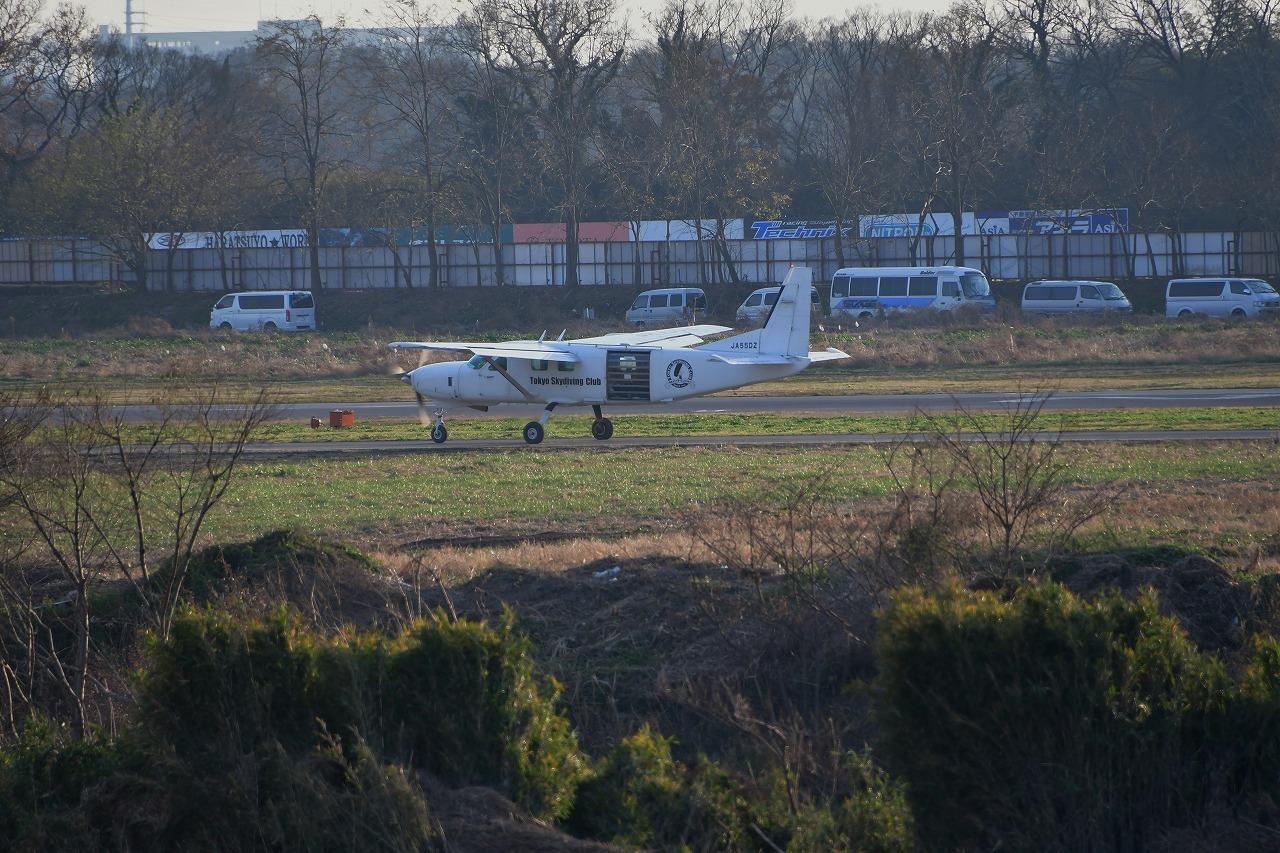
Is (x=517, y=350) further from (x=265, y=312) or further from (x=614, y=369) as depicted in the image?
(x=265, y=312)

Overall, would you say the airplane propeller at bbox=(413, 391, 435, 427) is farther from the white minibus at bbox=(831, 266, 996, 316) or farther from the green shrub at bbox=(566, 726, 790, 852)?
the white minibus at bbox=(831, 266, 996, 316)

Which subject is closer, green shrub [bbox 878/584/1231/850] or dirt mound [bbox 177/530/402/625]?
green shrub [bbox 878/584/1231/850]

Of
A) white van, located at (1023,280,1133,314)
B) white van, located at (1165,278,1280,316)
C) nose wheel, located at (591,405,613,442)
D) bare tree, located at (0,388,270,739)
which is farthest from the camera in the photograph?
white van, located at (1023,280,1133,314)

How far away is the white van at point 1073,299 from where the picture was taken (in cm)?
5456

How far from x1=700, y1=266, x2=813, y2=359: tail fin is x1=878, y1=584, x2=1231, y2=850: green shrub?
2204 centimetres

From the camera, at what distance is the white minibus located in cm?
5550

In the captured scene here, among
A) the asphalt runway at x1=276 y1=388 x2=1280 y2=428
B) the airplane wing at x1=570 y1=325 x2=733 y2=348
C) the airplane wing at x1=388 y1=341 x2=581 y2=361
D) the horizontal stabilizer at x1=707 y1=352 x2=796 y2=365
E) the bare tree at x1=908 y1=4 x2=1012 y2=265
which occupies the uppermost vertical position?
the bare tree at x1=908 y1=4 x2=1012 y2=265

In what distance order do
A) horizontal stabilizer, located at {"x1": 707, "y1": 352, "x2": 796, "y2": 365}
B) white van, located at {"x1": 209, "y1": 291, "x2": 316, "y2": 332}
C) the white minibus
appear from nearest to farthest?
horizontal stabilizer, located at {"x1": 707, "y1": 352, "x2": 796, "y2": 365} < the white minibus < white van, located at {"x1": 209, "y1": 291, "x2": 316, "y2": 332}

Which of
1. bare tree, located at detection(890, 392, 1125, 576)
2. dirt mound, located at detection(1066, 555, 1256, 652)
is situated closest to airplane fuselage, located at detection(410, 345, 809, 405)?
bare tree, located at detection(890, 392, 1125, 576)

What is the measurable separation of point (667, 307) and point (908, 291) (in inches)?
491

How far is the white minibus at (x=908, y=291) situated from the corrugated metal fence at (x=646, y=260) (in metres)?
11.2

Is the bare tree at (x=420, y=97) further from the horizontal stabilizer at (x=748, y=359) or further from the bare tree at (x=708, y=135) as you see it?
the horizontal stabilizer at (x=748, y=359)

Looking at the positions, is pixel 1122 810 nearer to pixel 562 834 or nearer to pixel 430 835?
pixel 562 834

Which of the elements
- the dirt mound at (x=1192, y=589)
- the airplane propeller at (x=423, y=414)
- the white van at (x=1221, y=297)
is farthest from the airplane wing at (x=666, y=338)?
the white van at (x=1221, y=297)
